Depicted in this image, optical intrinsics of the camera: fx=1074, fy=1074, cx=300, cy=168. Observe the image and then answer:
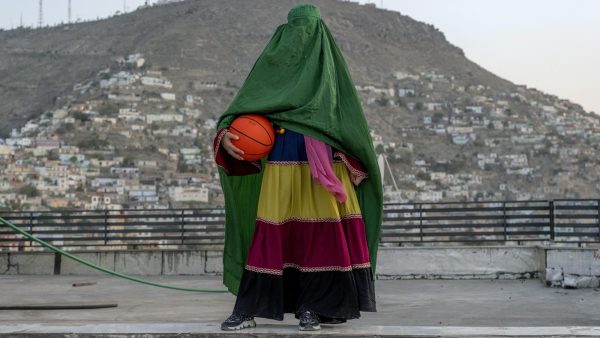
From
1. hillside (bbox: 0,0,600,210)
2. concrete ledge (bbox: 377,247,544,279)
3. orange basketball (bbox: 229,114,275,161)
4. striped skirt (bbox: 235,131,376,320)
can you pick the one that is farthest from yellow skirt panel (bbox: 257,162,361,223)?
hillside (bbox: 0,0,600,210)

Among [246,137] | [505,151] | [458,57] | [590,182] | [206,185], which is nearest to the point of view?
[246,137]

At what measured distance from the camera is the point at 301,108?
19.7 feet

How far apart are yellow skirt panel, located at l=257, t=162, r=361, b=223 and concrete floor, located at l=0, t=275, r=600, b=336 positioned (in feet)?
2.08

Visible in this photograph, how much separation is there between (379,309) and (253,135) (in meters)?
3.51

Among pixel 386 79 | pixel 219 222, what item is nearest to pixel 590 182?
pixel 386 79

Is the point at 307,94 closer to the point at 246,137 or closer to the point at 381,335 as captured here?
the point at 246,137

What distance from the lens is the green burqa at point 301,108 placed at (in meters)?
6.02

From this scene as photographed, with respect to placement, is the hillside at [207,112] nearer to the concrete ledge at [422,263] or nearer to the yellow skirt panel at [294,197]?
the concrete ledge at [422,263]

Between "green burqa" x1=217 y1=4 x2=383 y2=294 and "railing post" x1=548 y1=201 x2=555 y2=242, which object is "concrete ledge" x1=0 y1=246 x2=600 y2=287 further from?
"green burqa" x1=217 y1=4 x2=383 y2=294

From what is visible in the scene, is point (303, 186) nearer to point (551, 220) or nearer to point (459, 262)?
point (459, 262)

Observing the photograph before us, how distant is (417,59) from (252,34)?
22.1 m

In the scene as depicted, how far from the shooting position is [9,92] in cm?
12381

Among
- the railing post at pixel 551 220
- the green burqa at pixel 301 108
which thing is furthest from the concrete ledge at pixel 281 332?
the railing post at pixel 551 220

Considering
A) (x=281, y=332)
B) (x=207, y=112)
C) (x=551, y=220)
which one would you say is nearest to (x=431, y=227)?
(x=551, y=220)
